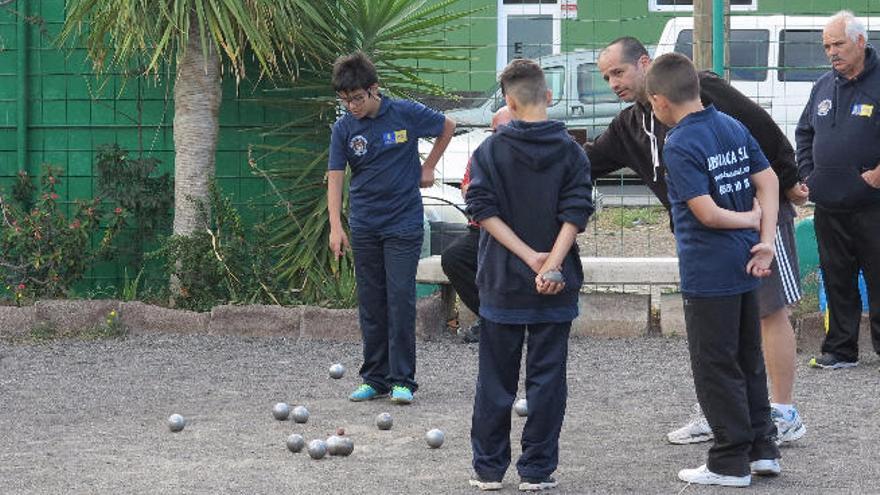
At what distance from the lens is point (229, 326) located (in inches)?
413

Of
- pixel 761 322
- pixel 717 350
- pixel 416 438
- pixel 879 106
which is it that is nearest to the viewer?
pixel 717 350

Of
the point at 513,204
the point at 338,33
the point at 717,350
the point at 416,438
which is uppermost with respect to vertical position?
the point at 338,33

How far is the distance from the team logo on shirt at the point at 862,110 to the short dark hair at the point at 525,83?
10.9ft

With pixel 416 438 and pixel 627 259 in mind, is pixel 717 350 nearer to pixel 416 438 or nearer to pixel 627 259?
pixel 416 438

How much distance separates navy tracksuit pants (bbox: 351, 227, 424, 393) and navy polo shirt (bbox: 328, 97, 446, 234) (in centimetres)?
8

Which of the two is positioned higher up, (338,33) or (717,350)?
(338,33)

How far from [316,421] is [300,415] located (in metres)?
0.20

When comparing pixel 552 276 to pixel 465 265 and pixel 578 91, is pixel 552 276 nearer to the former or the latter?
pixel 465 265

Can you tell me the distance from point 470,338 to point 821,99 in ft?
8.94

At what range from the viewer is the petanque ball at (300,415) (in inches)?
301

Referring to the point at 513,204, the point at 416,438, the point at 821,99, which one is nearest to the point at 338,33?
the point at 821,99

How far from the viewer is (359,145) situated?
837 centimetres

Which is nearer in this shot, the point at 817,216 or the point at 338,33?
the point at 817,216

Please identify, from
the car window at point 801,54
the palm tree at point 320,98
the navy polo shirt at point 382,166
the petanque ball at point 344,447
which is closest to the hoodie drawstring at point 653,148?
the petanque ball at point 344,447
